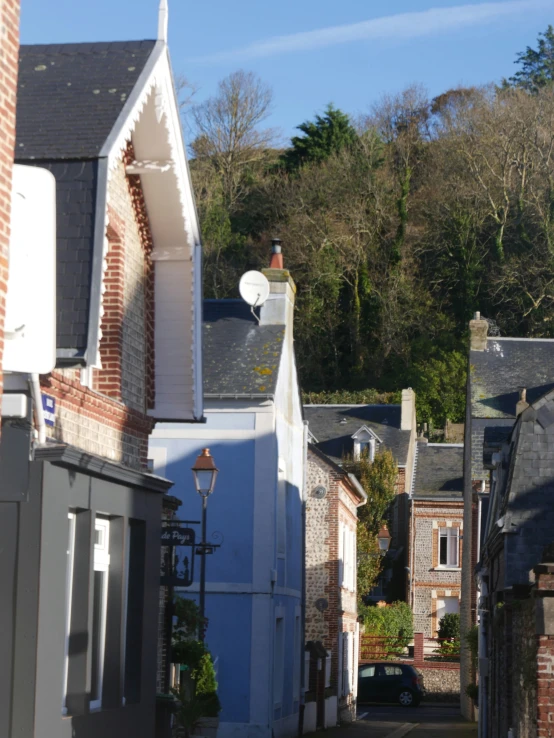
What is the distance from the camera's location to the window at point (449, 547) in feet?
143

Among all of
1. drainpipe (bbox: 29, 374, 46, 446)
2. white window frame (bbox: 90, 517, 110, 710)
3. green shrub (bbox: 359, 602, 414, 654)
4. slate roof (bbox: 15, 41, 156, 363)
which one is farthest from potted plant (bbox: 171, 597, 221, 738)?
green shrub (bbox: 359, 602, 414, 654)

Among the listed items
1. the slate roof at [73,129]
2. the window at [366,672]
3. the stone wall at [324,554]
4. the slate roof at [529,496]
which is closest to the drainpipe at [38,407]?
the slate roof at [73,129]

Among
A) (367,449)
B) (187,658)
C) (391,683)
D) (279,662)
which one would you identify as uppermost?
(367,449)

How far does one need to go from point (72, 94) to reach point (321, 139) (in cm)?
5335

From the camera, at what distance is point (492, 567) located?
18.8 meters

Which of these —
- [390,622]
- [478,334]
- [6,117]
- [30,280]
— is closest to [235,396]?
[30,280]

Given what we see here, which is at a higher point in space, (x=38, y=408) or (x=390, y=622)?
(x=38, y=408)

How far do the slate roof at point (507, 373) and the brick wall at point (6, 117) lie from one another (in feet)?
90.2

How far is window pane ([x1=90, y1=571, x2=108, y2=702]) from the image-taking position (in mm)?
9344

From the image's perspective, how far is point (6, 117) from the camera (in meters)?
5.62

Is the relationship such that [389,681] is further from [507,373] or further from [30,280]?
[30,280]

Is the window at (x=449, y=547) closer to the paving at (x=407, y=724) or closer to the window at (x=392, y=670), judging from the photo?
the paving at (x=407, y=724)

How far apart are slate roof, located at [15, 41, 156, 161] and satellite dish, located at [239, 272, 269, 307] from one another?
1108cm

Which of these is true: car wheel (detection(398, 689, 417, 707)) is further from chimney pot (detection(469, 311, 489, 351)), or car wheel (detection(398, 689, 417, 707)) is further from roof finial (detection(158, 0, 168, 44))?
roof finial (detection(158, 0, 168, 44))
